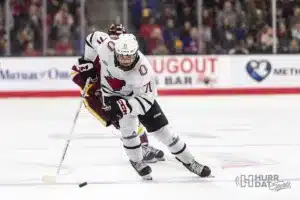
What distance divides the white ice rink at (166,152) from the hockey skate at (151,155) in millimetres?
81

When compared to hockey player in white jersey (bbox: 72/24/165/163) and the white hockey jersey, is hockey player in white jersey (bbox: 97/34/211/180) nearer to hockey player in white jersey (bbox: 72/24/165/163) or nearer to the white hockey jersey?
the white hockey jersey

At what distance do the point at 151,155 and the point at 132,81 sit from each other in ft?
3.45

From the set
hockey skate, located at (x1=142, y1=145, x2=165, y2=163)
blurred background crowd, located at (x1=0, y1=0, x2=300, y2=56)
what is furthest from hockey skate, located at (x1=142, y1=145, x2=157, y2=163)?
blurred background crowd, located at (x1=0, y1=0, x2=300, y2=56)

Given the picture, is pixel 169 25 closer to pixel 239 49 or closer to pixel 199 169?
pixel 239 49

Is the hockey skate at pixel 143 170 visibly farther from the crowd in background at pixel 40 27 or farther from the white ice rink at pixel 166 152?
the crowd in background at pixel 40 27

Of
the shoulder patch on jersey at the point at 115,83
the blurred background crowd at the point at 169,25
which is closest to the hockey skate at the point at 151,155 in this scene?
the shoulder patch on jersey at the point at 115,83

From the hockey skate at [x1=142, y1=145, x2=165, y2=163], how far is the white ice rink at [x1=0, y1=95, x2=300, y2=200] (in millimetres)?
81

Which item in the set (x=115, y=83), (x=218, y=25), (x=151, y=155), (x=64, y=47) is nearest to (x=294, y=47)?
(x=218, y=25)

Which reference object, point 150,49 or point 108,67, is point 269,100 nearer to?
point 150,49

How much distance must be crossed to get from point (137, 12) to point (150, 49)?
76cm

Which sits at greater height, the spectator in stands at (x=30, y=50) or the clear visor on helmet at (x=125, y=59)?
the clear visor on helmet at (x=125, y=59)

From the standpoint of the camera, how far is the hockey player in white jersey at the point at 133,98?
13.8 feet

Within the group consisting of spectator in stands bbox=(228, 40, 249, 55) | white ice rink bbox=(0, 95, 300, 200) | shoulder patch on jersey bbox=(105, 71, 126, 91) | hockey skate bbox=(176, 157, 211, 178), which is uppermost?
shoulder patch on jersey bbox=(105, 71, 126, 91)

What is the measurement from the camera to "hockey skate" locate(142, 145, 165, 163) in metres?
5.12
